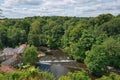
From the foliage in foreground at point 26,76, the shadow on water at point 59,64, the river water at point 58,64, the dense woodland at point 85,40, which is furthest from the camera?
the river water at point 58,64

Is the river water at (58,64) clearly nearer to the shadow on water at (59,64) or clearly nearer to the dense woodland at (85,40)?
the shadow on water at (59,64)

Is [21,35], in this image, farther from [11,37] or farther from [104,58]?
[104,58]

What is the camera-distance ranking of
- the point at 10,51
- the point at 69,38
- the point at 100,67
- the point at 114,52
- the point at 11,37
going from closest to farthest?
the point at 100,67 → the point at 114,52 → the point at 10,51 → the point at 69,38 → the point at 11,37

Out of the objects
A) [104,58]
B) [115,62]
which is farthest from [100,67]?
[115,62]

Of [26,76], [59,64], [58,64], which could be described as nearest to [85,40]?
[59,64]

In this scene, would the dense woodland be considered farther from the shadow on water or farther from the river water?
the river water

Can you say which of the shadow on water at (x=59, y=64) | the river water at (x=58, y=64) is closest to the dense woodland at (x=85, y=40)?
the shadow on water at (x=59, y=64)

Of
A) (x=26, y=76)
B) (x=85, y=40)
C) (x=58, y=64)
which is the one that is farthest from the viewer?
(x=85, y=40)

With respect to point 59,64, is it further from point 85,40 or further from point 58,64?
point 85,40
